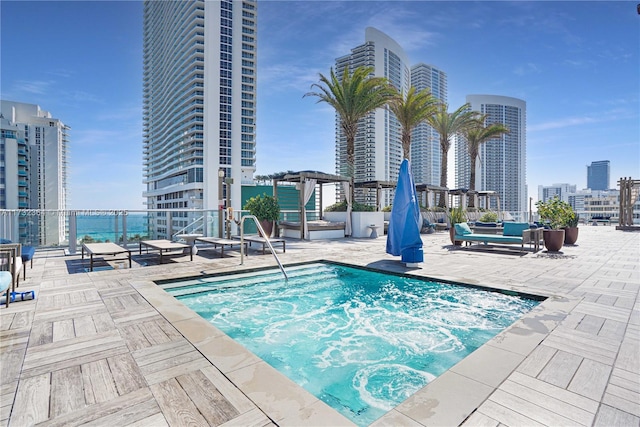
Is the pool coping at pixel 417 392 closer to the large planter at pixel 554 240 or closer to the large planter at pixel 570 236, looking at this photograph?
the large planter at pixel 554 240

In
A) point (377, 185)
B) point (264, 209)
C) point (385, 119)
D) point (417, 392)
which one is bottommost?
point (417, 392)

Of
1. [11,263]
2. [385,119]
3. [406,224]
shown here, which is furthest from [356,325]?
[385,119]

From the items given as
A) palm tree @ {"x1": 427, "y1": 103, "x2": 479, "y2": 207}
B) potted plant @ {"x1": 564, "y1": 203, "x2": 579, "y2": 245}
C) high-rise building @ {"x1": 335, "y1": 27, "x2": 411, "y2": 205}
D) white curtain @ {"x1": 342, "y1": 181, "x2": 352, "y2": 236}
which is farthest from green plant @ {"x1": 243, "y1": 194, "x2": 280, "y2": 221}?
high-rise building @ {"x1": 335, "y1": 27, "x2": 411, "y2": 205}

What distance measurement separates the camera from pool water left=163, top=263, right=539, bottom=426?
2543 millimetres

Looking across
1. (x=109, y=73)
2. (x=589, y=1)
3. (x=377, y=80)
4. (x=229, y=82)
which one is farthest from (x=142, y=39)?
(x=589, y=1)

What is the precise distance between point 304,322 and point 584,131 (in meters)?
27.3

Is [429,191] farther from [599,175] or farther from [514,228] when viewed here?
[599,175]

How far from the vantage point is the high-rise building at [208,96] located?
62.0 metres

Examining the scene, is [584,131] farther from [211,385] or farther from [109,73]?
[109,73]

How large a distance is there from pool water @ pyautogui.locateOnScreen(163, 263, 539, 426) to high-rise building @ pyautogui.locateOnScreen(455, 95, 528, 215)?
4112 cm

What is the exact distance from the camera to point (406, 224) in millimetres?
6199

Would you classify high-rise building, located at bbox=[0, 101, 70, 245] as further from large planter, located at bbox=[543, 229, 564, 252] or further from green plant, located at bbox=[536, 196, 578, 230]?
large planter, located at bbox=[543, 229, 564, 252]

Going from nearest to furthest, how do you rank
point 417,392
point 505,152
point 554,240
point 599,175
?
point 417,392, point 554,240, point 505,152, point 599,175

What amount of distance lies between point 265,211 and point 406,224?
5.88 meters
